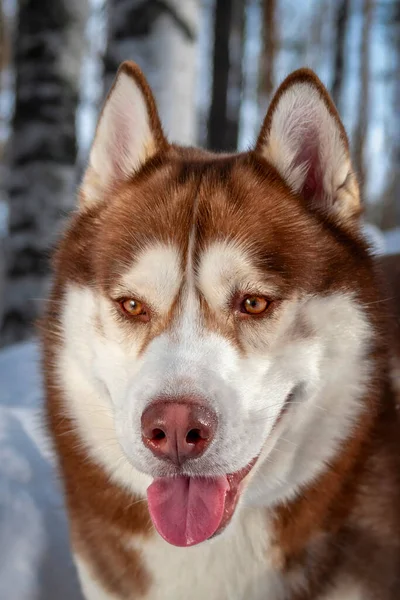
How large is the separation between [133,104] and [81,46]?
13.1 ft

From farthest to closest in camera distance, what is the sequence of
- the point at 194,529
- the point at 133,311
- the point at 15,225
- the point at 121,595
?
the point at 15,225
the point at 121,595
the point at 133,311
the point at 194,529

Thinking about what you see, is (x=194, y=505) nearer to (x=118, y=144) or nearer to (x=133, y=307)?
(x=133, y=307)

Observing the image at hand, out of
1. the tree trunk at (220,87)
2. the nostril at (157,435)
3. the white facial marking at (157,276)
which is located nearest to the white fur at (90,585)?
the nostril at (157,435)

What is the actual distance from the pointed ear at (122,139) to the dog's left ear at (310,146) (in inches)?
14.2

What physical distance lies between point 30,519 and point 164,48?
9.48ft

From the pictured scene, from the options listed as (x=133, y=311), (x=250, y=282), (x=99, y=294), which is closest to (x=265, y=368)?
(x=250, y=282)

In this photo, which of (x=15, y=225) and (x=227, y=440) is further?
(x=15, y=225)

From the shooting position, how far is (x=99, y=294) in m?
1.95

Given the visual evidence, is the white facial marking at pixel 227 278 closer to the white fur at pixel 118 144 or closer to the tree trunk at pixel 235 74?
the white fur at pixel 118 144

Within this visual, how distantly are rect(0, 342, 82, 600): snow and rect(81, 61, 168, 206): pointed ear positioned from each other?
0.73 m

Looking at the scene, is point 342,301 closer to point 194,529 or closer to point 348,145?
point 348,145

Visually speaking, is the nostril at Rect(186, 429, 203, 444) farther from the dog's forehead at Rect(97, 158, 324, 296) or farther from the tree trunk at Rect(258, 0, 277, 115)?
the tree trunk at Rect(258, 0, 277, 115)

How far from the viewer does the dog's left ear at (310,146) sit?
6.17 ft

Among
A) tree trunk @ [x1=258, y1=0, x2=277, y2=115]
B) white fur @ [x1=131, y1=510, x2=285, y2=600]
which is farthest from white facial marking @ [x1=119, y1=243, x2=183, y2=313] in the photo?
tree trunk @ [x1=258, y1=0, x2=277, y2=115]
